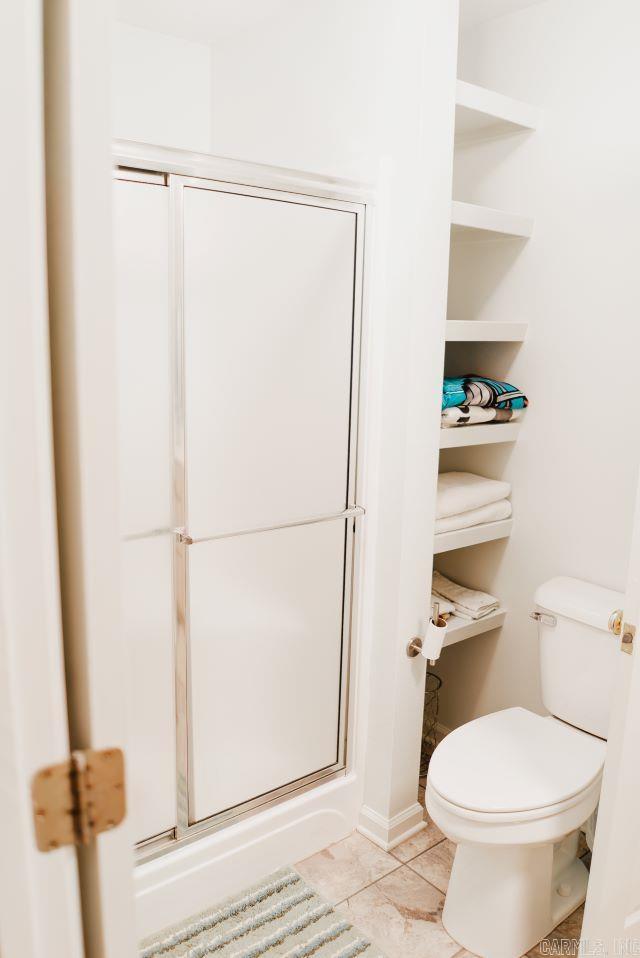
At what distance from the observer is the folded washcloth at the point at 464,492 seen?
7.52ft

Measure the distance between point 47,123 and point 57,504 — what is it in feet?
1.05

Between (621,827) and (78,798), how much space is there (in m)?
1.30

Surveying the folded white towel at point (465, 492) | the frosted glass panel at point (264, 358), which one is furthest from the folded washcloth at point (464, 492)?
the frosted glass panel at point (264, 358)

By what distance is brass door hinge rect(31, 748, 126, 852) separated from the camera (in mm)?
656

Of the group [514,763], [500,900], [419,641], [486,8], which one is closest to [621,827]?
[514,763]

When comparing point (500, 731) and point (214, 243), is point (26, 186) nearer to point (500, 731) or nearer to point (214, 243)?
point (214, 243)

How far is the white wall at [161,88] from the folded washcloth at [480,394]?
125cm

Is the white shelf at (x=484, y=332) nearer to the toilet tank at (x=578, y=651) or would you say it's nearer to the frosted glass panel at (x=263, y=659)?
the frosted glass panel at (x=263, y=659)

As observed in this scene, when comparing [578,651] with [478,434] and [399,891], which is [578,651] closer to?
[478,434]

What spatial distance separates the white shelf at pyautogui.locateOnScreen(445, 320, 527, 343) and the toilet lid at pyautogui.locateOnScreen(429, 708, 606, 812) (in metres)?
1.11

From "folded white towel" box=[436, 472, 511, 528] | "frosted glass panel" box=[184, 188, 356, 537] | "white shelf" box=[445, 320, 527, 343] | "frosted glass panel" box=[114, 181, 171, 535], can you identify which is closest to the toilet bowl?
"folded white towel" box=[436, 472, 511, 528]

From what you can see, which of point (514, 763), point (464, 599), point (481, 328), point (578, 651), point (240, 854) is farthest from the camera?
point (464, 599)

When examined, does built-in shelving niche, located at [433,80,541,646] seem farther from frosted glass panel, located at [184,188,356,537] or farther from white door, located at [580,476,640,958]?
white door, located at [580,476,640,958]

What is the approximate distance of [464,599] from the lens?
249cm
